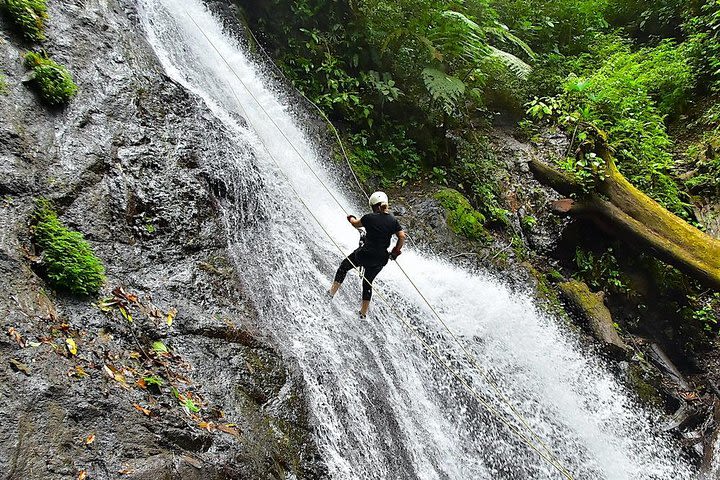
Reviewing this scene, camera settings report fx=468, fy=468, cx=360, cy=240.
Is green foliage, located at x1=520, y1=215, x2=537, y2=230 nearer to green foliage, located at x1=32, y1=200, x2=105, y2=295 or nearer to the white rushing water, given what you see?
the white rushing water

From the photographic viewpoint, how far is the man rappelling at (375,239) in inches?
217

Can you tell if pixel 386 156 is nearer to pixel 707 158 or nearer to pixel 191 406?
pixel 707 158

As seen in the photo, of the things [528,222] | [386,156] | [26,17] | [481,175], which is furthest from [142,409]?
[481,175]

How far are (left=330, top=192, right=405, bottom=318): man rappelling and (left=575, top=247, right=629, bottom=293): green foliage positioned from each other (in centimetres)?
471

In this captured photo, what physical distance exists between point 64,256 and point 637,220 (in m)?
8.11

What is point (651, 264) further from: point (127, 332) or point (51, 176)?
point (51, 176)

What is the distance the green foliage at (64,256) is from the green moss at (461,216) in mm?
6290

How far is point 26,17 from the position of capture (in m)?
5.16

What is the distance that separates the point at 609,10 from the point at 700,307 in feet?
30.9

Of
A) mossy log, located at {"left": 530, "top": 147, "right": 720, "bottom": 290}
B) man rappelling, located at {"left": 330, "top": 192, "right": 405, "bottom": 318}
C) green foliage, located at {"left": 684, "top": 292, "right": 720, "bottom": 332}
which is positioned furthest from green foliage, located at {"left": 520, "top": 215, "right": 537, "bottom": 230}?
man rappelling, located at {"left": 330, "top": 192, "right": 405, "bottom": 318}

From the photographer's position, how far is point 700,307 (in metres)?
8.14

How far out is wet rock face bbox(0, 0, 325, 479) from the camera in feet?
9.99

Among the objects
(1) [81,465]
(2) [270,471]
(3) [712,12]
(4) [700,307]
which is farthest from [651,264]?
(1) [81,465]

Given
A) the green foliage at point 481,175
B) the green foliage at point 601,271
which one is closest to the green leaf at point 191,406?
the green foliage at point 481,175
